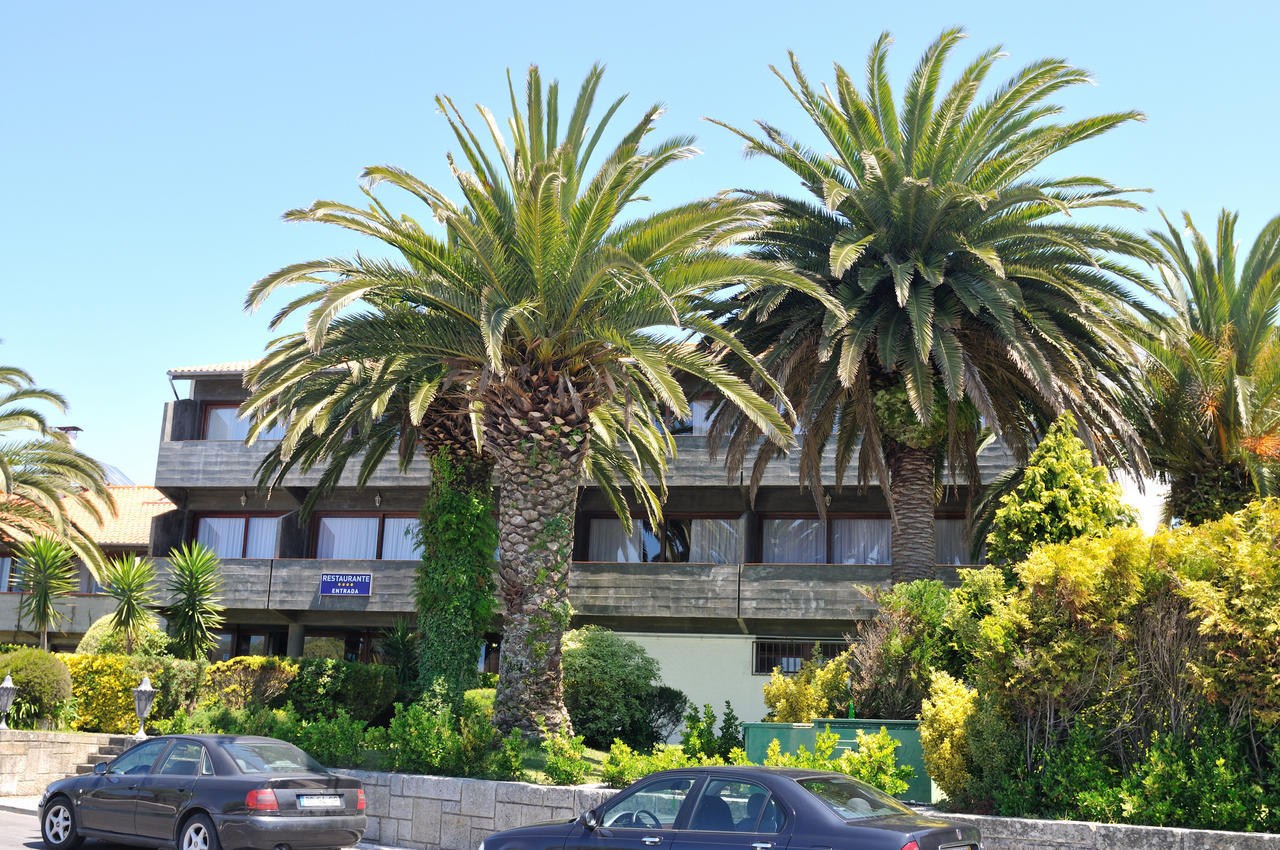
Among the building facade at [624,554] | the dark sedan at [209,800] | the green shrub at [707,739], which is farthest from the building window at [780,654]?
the dark sedan at [209,800]

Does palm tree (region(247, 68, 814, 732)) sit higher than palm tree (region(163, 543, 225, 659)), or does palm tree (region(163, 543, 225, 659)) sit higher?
palm tree (region(247, 68, 814, 732))

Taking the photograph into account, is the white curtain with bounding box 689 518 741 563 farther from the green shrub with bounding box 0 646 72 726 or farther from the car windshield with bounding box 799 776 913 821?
the car windshield with bounding box 799 776 913 821

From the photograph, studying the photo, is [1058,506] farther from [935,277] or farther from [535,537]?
[535,537]

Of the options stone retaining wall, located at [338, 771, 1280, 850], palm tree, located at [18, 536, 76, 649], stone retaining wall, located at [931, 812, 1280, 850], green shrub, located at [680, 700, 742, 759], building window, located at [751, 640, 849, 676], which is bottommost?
stone retaining wall, located at [338, 771, 1280, 850]

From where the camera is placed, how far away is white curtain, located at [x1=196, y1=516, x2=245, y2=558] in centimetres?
3219

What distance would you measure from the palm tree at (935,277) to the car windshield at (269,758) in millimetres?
8781

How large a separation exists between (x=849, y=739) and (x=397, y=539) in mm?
19710

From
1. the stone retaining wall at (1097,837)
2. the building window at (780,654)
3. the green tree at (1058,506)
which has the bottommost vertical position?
the stone retaining wall at (1097,837)

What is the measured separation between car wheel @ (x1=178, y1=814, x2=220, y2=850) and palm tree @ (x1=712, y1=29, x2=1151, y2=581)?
9900mm

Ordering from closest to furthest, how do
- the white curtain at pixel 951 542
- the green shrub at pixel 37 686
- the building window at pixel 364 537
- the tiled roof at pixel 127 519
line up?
the green shrub at pixel 37 686, the white curtain at pixel 951 542, the building window at pixel 364 537, the tiled roof at pixel 127 519

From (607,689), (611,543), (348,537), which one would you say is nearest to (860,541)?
(611,543)

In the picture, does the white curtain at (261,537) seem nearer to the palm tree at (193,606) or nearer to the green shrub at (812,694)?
the palm tree at (193,606)

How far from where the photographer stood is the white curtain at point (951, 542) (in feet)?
89.2

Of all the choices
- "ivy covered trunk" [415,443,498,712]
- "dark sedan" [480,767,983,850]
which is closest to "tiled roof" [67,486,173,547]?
"ivy covered trunk" [415,443,498,712]
